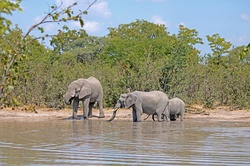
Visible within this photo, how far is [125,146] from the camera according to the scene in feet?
35.2

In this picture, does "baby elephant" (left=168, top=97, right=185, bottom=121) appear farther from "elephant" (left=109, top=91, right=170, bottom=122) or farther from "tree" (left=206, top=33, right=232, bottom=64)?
"tree" (left=206, top=33, right=232, bottom=64)

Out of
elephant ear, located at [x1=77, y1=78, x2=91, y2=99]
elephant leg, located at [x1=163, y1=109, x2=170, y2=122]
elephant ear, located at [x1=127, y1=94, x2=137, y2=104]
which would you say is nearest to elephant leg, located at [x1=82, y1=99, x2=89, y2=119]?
elephant ear, located at [x1=77, y1=78, x2=91, y2=99]

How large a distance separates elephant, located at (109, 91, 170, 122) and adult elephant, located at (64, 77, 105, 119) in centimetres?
174

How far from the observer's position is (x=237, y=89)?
2331cm

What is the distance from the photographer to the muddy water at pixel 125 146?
8.63 meters

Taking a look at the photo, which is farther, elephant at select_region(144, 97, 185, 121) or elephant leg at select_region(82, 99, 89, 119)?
elephant leg at select_region(82, 99, 89, 119)

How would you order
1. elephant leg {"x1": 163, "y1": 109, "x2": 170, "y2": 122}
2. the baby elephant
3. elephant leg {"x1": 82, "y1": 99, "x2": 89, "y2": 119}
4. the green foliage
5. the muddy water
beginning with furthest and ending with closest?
1. elephant leg {"x1": 82, "y1": 99, "x2": 89, "y2": 119}
2. the baby elephant
3. elephant leg {"x1": 163, "y1": 109, "x2": 170, "y2": 122}
4. the muddy water
5. the green foliage

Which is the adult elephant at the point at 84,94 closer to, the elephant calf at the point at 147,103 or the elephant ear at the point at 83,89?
the elephant ear at the point at 83,89

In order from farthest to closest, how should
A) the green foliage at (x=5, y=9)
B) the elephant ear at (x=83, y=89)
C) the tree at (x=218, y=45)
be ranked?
1. the tree at (x=218, y=45)
2. the elephant ear at (x=83, y=89)
3. the green foliage at (x=5, y=9)

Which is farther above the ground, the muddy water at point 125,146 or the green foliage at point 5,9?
the green foliage at point 5,9

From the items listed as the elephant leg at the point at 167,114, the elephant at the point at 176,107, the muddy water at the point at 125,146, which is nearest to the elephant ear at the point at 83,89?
the elephant leg at the point at 167,114

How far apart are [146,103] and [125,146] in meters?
8.72

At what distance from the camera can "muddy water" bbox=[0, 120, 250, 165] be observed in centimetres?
863

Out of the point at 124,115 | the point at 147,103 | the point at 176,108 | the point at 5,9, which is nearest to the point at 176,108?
the point at 176,108
